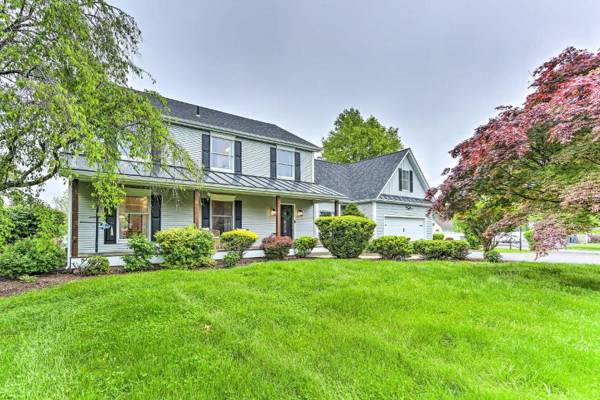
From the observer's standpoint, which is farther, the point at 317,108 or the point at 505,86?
the point at 317,108

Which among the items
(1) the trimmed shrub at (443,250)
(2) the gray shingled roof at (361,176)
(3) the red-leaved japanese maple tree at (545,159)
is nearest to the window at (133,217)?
(3) the red-leaved japanese maple tree at (545,159)

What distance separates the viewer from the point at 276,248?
11031 millimetres

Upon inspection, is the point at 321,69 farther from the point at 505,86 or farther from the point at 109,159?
the point at 109,159

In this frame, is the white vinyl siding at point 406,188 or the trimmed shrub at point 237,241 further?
the white vinyl siding at point 406,188

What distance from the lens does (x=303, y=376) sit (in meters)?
2.53

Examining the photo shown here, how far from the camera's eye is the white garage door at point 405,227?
17.5 metres

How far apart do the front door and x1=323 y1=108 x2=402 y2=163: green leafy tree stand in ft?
61.4

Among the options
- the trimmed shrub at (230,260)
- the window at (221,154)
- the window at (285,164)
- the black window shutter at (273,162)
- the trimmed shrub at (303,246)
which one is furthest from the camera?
the window at (285,164)

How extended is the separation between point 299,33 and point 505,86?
459 inches

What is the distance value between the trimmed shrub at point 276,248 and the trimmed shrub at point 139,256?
12.9ft

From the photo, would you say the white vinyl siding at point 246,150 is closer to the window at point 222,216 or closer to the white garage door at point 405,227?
the window at point 222,216

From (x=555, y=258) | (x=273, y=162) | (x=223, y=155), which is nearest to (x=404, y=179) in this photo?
(x=555, y=258)

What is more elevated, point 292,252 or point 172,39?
point 172,39

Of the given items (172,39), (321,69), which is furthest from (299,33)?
(172,39)
